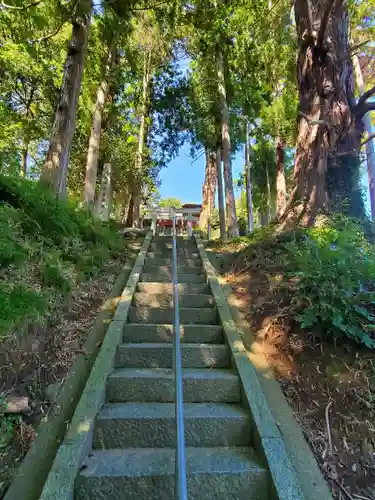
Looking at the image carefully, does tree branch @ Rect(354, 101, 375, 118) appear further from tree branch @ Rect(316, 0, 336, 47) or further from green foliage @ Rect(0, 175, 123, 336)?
green foliage @ Rect(0, 175, 123, 336)

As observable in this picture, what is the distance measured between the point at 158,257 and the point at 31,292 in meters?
3.14

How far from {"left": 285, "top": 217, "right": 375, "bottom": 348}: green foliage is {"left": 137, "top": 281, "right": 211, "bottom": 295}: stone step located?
137 cm

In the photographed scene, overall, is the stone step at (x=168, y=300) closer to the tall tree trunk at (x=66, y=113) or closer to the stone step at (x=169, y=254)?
the stone step at (x=169, y=254)

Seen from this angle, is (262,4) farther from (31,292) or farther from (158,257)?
(31,292)

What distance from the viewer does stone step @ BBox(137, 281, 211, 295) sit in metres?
4.18

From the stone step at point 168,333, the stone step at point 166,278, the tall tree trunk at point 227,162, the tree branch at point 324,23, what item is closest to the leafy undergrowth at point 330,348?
the stone step at point 168,333

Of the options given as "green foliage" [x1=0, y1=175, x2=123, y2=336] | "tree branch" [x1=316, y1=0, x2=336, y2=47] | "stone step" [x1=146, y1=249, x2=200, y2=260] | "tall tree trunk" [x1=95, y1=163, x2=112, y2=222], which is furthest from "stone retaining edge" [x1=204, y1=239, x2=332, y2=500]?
"tall tree trunk" [x1=95, y1=163, x2=112, y2=222]

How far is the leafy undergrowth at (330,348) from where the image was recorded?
6.81 ft

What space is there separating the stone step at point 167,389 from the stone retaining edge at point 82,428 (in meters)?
0.13

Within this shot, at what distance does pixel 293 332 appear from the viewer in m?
3.04

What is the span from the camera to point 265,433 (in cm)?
208

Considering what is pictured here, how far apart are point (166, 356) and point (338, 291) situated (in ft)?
5.36

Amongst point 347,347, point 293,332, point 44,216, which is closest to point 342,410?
point 347,347

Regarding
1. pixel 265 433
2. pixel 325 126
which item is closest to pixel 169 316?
pixel 265 433
